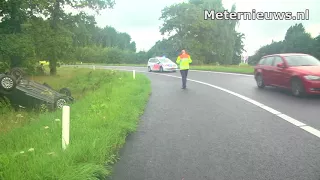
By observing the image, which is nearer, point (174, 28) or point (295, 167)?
point (295, 167)

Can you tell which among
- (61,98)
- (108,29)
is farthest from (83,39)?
(108,29)

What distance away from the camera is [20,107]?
11.8m

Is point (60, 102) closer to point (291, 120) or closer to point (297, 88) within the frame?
point (291, 120)

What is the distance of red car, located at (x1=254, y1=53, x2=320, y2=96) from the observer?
34.0ft

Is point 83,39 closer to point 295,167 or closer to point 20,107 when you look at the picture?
point 20,107

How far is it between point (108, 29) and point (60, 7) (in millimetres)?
96361

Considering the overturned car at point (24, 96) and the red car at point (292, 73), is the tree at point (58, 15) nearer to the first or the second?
the overturned car at point (24, 96)

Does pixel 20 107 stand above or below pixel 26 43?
below

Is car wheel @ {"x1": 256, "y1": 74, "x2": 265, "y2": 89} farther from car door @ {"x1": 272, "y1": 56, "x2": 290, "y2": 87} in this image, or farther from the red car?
car door @ {"x1": 272, "y1": 56, "x2": 290, "y2": 87}

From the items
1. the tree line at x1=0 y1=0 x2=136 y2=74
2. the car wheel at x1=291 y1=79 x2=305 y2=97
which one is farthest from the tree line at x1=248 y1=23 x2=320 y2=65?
the car wheel at x1=291 y1=79 x2=305 y2=97

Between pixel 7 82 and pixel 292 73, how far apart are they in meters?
10.2

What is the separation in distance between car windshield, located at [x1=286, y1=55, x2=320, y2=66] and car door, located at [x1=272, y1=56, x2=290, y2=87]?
0.97ft

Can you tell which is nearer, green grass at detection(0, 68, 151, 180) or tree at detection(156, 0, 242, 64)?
green grass at detection(0, 68, 151, 180)

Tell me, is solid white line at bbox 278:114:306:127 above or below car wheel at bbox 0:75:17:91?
below
